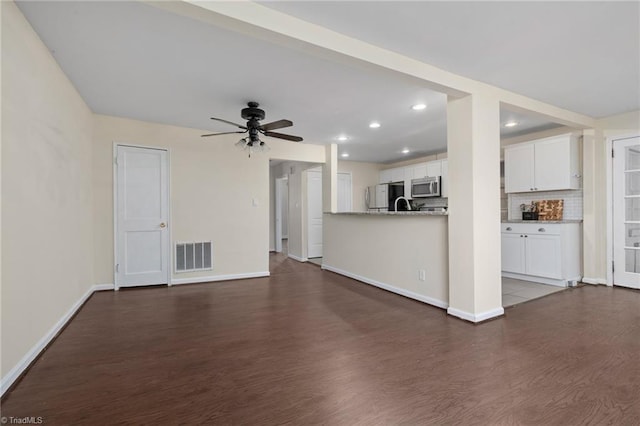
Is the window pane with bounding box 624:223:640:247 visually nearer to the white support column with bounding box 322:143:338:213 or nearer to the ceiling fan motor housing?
the white support column with bounding box 322:143:338:213

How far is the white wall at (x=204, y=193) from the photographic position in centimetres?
398

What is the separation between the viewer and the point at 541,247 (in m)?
4.24

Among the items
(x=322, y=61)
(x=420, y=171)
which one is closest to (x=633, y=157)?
(x=420, y=171)

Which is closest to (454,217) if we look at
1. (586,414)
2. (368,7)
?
(586,414)

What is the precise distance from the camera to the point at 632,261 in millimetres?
3900

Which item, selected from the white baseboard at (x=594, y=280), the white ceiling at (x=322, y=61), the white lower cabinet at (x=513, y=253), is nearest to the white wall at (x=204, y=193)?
the white ceiling at (x=322, y=61)

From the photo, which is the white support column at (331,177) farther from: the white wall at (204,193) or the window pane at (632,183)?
the window pane at (632,183)

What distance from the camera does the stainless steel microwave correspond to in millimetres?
5922

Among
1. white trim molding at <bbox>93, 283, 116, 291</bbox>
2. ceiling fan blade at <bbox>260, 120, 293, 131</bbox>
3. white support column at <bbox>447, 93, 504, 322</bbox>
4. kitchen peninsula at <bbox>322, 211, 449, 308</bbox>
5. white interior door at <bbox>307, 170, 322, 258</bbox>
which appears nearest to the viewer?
white support column at <bbox>447, 93, 504, 322</bbox>

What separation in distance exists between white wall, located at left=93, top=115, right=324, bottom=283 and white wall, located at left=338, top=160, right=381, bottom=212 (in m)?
2.40

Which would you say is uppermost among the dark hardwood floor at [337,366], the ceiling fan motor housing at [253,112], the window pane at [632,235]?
the ceiling fan motor housing at [253,112]

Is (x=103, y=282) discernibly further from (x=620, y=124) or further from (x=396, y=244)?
(x=620, y=124)

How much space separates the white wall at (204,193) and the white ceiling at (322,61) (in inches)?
13.4

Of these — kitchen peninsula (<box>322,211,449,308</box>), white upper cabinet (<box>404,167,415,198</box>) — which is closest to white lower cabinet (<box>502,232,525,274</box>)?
kitchen peninsula (<box>322,211,449,308</box>)
